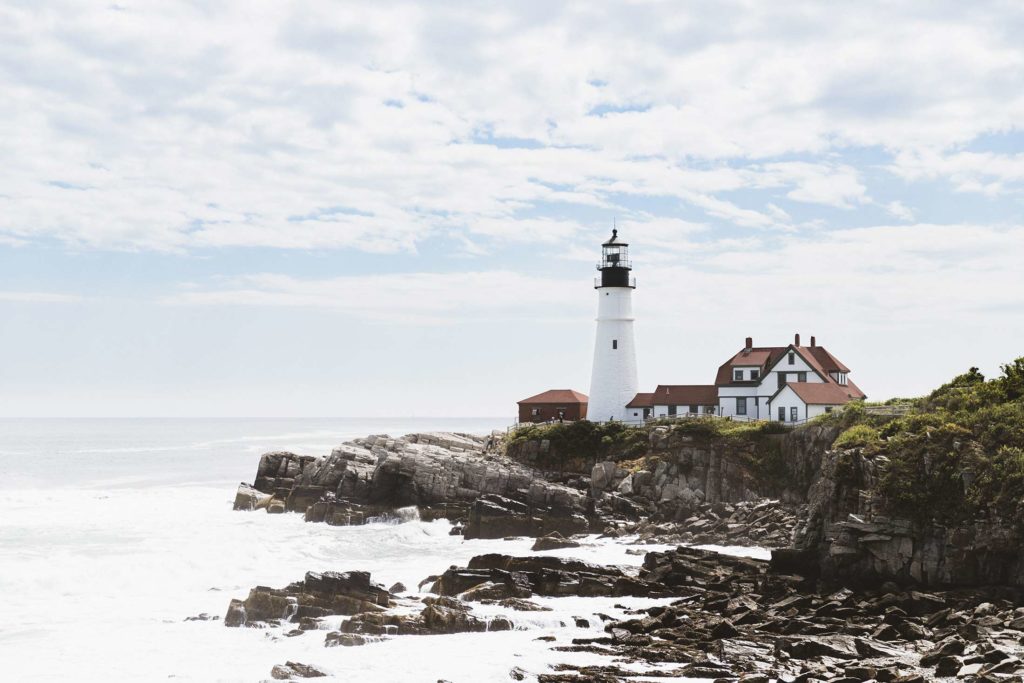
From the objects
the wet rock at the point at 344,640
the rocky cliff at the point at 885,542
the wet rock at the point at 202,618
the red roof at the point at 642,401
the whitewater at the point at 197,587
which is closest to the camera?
the whitewater at the point at 197,587

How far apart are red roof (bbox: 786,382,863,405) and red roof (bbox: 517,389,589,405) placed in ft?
44.3

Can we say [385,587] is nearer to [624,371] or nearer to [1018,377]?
[1018,377]

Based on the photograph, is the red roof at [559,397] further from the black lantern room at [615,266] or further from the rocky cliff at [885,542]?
the rocky cliff at [885,542]

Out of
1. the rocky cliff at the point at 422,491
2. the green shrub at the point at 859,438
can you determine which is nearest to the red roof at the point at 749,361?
the rocky cliff at the point at 422,491

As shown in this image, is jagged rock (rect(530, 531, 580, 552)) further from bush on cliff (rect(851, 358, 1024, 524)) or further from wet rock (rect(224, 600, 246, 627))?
wet rock (rect(224, 600, 246, 627))

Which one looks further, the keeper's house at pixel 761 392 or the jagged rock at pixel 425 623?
the keeper's house at pixel 761 392

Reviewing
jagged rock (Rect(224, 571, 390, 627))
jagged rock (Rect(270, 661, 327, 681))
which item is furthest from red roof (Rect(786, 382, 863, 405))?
jagged rock (Rect(270, 661, 327, 681))

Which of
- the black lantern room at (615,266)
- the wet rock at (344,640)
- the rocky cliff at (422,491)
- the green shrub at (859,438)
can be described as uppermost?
the black lantern room at (615,266)

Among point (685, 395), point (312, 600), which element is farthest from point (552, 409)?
point (312, 600)

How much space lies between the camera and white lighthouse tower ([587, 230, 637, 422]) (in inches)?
1976

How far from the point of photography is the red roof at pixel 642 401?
1939 inches

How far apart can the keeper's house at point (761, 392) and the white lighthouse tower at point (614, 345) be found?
1040 millimetres

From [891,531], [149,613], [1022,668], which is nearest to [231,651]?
[149,613]

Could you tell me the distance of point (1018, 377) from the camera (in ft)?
96.6
